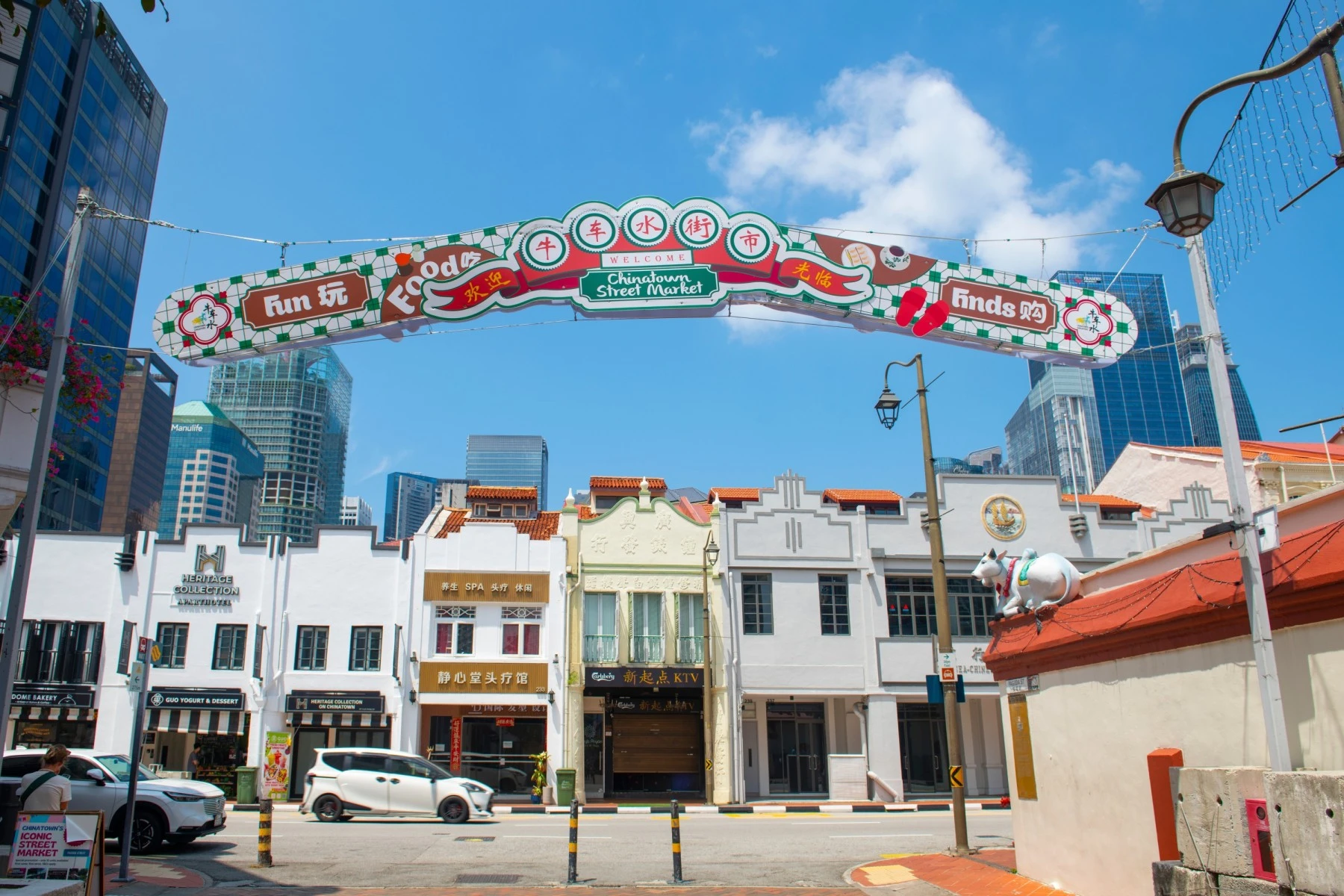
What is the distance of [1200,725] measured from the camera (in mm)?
8727

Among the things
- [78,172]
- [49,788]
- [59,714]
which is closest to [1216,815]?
[49,788]

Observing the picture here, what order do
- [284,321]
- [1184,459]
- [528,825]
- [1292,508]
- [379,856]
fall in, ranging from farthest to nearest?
[1184,459] → [528,825] → [284,321] → [379,856] → [1292,508]

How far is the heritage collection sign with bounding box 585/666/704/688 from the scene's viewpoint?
102 feet

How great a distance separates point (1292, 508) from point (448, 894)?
31.7 ft

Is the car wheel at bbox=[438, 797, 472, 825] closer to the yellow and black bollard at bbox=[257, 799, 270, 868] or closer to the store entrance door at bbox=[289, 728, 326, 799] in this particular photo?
the yellow and black bollard at bbox=[257, 799, 270, 868]

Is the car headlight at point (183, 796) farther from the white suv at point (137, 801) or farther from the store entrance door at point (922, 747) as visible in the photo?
the store entrance door at point (922, 747)

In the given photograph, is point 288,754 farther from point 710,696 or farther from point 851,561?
point 851,561

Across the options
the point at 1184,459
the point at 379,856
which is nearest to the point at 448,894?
the point at 379,856

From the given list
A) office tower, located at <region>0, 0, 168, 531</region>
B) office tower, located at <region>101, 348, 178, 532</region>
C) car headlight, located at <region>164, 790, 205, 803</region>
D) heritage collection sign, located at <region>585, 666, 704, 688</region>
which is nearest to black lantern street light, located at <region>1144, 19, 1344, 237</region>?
car headlight, located at <region>164, 790, 205, 803</region>

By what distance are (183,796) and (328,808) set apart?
587 centimetres

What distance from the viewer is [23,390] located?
12.3m

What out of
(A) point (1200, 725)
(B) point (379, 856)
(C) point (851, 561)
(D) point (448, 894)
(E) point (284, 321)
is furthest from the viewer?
(C) point (851, 561)

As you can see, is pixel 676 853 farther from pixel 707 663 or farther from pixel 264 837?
pixel 707 663

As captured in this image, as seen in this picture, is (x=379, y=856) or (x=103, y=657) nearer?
(x=379, y=856)
